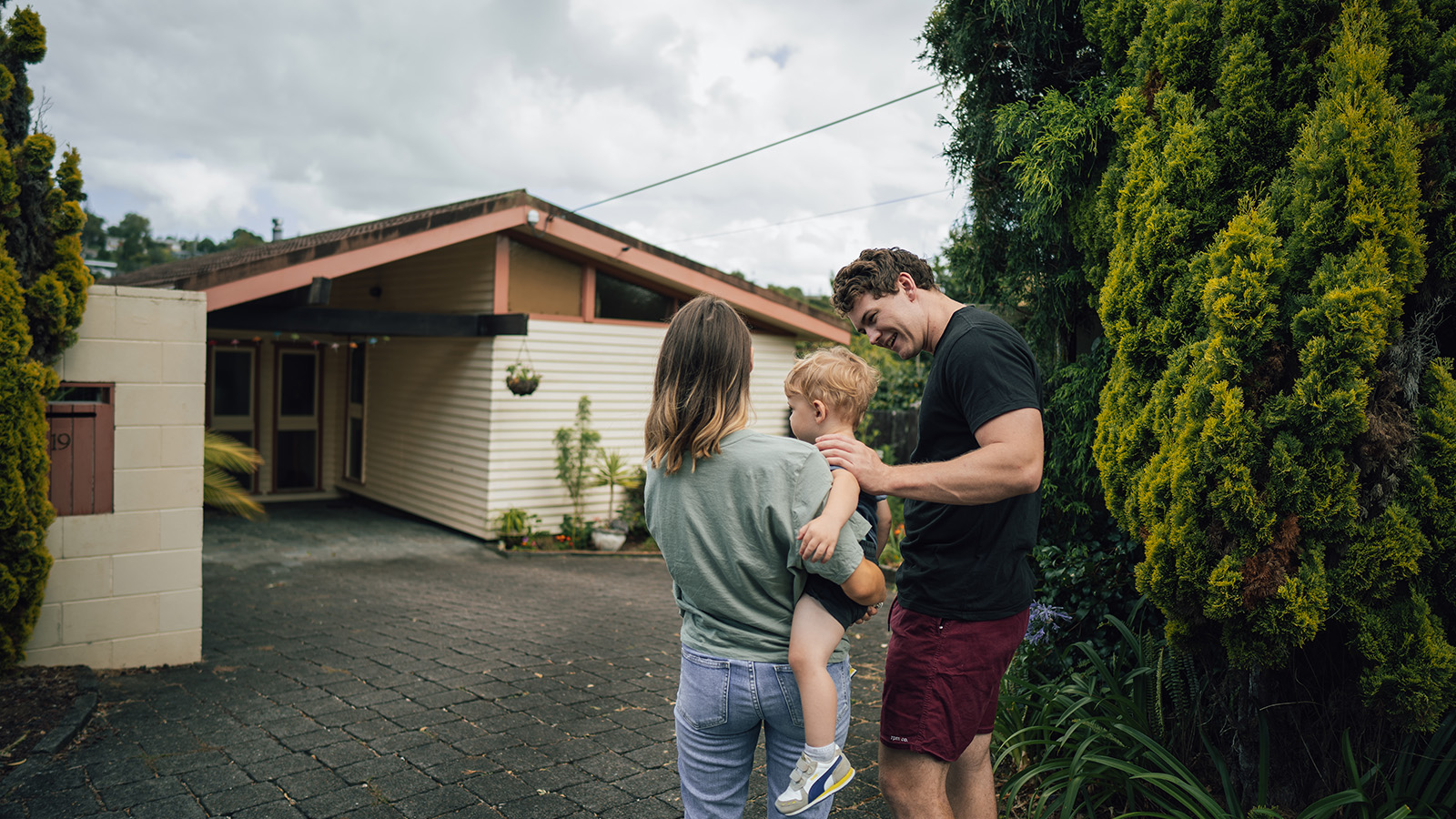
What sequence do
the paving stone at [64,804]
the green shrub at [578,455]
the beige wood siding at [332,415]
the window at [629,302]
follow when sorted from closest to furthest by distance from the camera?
the paving stone at [64,804], the green shrub at [578,455], the window at [629,302], the beige wood siding at [332,415]

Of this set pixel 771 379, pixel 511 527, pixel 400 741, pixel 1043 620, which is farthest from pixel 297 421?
pixel 1043 620

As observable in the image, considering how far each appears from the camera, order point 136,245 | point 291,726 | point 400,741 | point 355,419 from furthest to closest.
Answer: point 136,245
point 355,419
point 291,726
point 400,741

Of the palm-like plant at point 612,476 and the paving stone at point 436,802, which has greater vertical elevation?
the palm-like plant at point 612,476

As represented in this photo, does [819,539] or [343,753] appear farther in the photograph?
[343,753]

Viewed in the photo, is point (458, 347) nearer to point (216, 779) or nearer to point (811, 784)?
point (216, 779)

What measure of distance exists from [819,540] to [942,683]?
0.72 meters

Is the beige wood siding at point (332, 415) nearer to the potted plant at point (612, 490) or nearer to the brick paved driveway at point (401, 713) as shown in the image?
the potted plant at point (612, 490)

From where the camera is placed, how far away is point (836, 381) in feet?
6.58

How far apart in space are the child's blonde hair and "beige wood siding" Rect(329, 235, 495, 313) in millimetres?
8161

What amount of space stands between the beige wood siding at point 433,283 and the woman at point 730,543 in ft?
27.3

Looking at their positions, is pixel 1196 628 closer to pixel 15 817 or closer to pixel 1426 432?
pixel 1426 432

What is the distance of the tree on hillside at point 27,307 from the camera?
4.14 metres

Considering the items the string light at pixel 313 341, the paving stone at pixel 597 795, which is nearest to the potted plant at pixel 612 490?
the string light at pixel 313 341

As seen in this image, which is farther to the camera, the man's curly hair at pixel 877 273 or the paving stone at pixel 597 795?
the paving stone at pixel 597 795
